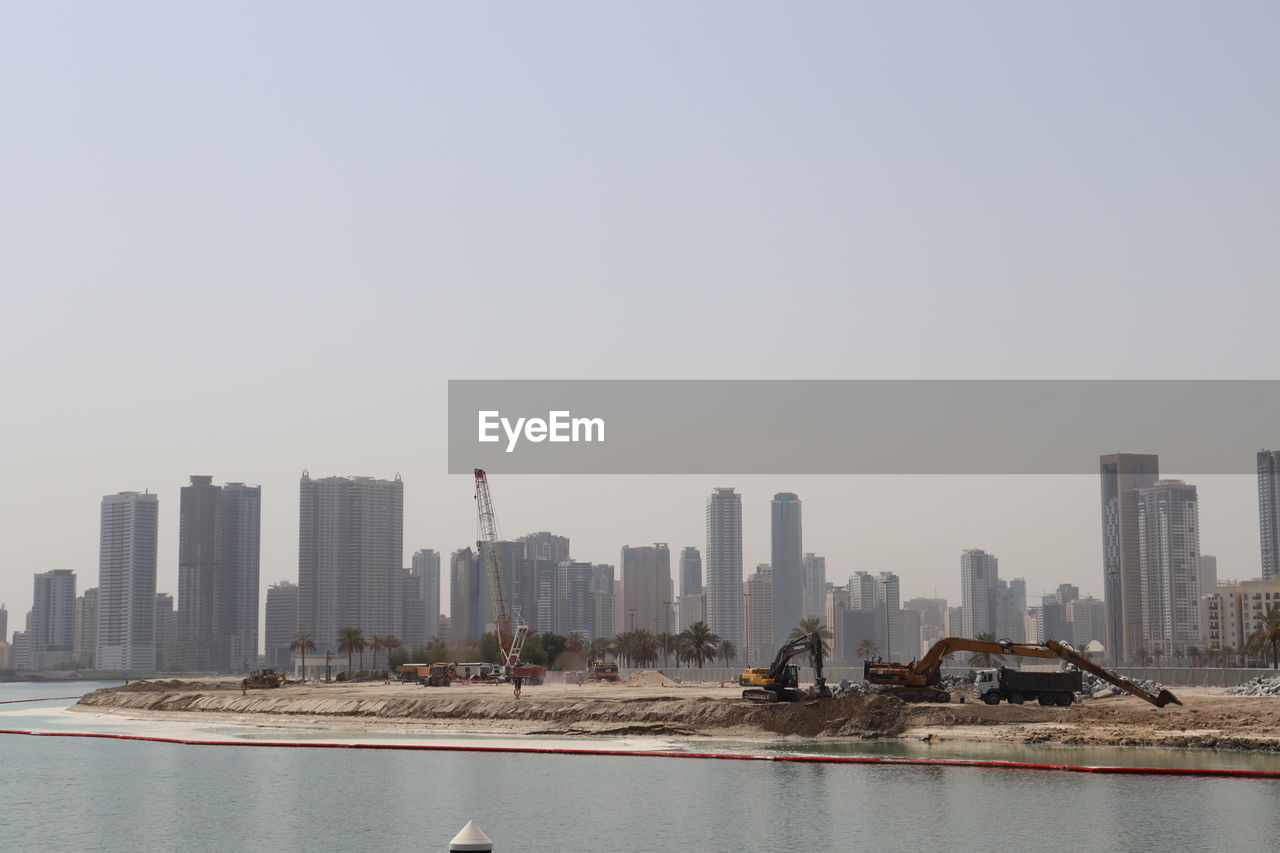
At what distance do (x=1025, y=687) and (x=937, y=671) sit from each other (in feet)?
18.2

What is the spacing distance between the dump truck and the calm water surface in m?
11.6

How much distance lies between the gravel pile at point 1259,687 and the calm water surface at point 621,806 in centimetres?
2560

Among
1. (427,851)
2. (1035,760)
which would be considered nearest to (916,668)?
(1035,760)

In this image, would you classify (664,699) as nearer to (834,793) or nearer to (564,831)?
(834,793)

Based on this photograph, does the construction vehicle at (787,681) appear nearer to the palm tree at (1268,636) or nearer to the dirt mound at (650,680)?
the dirt mound at (650,680)

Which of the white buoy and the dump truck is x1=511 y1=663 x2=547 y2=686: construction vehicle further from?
the white buoy

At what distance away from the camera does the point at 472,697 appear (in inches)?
4392

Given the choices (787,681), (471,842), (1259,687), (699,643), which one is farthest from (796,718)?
Result: (699,643)

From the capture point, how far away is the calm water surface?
4841 cm

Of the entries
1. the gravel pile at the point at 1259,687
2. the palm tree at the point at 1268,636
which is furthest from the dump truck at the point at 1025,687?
the palm tree at the point at 1268,636

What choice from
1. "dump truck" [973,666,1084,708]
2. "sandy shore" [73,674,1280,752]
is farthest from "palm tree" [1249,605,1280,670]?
"dump truck" [973,666,1084,708]

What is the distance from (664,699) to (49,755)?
40.8 metres

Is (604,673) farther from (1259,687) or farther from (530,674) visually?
(1259,687)

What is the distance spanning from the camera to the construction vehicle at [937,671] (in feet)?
279
